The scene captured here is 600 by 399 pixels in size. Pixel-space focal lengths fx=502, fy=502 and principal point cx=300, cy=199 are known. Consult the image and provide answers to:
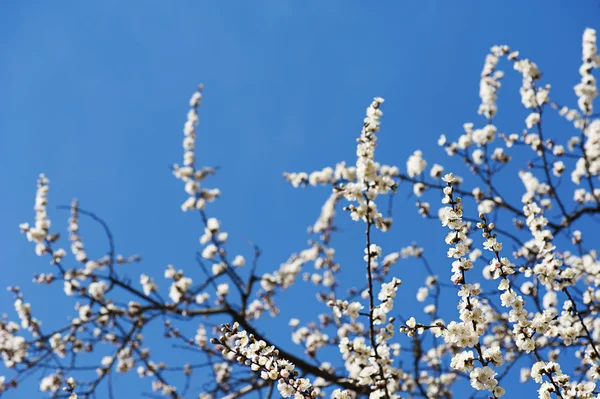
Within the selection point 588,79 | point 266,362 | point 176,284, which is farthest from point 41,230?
point 588,79

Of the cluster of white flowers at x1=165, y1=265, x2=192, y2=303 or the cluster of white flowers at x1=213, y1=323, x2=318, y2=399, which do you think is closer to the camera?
the cluster of white flowers at x1=213, y1=323, x2=318, y2=399

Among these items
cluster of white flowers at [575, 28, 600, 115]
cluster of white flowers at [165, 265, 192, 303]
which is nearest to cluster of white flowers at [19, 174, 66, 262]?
cluster of white flowers at [165, 265, 192, 303]

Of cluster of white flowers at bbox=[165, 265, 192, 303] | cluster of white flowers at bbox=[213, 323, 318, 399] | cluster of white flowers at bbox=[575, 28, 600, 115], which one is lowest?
cluster of white flowers at bbox=[213, 323, 318, 399]

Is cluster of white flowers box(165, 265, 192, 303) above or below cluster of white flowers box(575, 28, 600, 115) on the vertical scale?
below

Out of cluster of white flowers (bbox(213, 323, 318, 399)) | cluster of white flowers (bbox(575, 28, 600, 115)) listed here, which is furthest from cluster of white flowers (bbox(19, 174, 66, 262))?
cluster of white flowers (bbox(575, 28, 600, 115))

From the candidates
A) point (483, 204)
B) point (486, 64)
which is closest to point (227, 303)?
point (483, 204)

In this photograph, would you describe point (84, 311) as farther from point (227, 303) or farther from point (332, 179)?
point (332, 179)

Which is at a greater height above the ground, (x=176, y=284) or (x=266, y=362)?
(x=176, y=284)

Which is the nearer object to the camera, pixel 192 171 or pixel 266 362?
pixel 266 362

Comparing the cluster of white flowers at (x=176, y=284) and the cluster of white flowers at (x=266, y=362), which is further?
the cluster of white flowers at (x=176, y=284)

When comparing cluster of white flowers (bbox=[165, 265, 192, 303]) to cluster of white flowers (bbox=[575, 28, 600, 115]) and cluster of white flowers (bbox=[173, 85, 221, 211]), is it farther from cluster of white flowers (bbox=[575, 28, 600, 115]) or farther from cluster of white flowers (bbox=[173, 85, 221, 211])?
cluster of white flowers (bbox=[575, 28, 600, 115])

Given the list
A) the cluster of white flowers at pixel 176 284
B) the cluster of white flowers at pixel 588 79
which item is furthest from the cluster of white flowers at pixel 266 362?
the cluster of white flowers at pixel 588 79

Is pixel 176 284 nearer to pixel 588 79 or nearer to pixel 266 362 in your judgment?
pixel 266 362

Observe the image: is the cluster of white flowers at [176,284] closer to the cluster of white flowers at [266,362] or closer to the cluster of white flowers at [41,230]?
the cluster of white flowers at [41,230]
